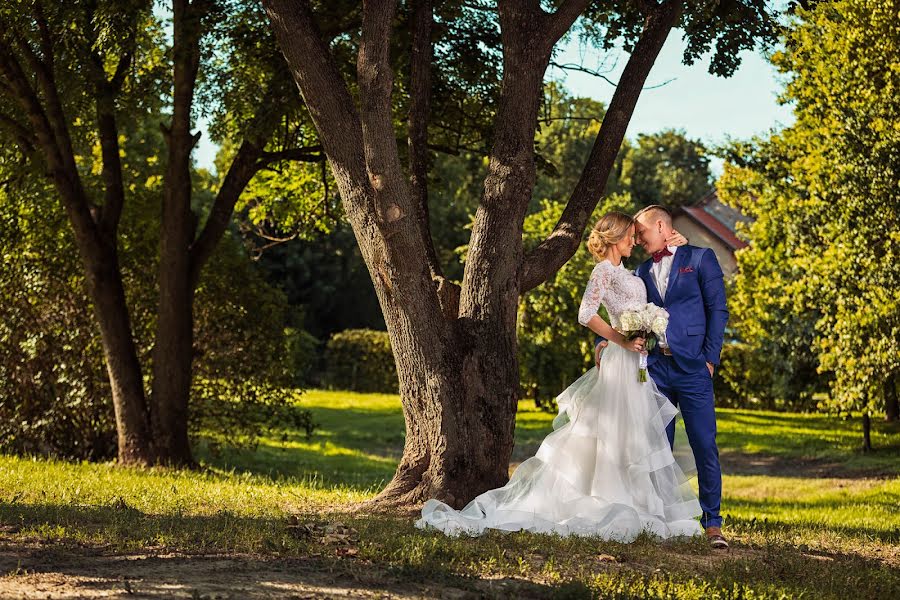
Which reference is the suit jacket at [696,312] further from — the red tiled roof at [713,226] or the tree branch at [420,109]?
the red tiled roof at [713,226]

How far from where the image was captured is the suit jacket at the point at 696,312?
23.5ft

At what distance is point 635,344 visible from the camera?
288 inches

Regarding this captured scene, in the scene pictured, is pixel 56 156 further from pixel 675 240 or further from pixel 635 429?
pixel 635 429

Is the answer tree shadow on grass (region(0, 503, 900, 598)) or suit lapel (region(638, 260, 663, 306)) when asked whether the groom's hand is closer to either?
suit lapel (region(638, 260, 663, 306))

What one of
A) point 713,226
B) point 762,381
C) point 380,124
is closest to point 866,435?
point 762,381

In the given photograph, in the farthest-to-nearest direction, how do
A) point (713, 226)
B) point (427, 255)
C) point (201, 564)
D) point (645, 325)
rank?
1. point (713, 226)
2. point (427, 255)
3. point (645, 325)
4. point (201, 564)

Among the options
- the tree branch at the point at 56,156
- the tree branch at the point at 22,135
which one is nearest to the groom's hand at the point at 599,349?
the tree branch at the point at 56,156

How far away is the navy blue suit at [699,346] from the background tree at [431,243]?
4.91 ft

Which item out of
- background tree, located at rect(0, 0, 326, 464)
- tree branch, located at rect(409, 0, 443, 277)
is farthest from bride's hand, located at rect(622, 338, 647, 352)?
A: background tree, located at rect(0, 0, 326, 464)

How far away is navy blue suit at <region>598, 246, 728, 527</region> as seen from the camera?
7164mm

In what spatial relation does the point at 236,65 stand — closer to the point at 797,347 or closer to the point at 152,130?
the point at 797,347

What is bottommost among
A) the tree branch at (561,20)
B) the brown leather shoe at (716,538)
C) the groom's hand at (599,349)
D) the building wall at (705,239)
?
the brown leather shoe at (716,538)

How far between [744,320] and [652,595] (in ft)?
64.5

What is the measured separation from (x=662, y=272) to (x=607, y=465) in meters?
Answer: 1.52
